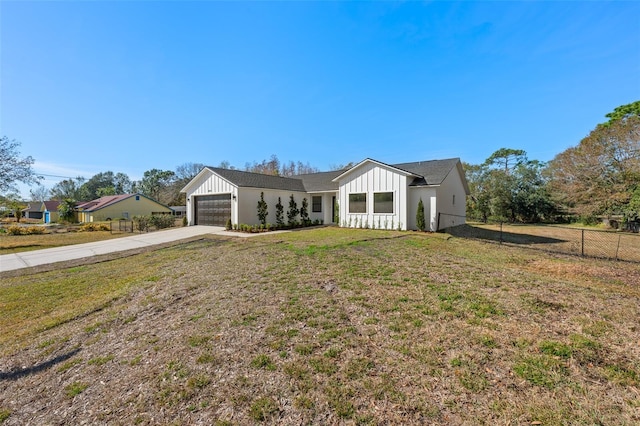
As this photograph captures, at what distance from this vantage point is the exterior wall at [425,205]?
13609mm

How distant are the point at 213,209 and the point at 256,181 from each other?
12.1 ft

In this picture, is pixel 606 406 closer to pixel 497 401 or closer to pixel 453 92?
pixel 497 401

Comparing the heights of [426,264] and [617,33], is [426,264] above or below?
below

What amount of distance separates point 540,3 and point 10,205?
29513 mm

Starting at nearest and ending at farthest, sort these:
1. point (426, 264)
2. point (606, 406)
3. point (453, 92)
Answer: point (606, 406), point (426, 264), point (453, 92)

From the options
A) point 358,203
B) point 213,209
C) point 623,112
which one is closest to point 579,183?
point 623,112

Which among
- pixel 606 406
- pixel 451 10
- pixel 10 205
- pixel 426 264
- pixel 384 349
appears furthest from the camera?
pixel 10 205

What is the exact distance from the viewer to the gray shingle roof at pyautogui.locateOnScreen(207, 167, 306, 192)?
54.9 ft

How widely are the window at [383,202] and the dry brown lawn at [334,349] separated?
8.16m

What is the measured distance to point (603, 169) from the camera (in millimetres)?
18828

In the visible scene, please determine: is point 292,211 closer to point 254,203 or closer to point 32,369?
point 254,203

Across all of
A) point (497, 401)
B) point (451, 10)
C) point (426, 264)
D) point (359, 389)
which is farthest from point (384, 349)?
point (451, 10)

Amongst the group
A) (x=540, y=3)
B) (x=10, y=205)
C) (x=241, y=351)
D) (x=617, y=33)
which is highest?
(x=540, y=3)

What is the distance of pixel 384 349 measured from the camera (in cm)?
309
